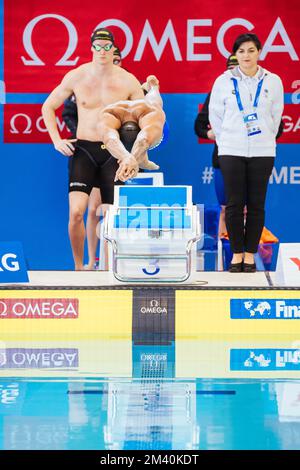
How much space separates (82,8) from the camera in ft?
31.3

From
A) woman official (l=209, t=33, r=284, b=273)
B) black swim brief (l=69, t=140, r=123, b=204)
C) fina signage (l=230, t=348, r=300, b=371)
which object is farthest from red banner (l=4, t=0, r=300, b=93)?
fina signage (l=230, t=348, r=300, b=371)

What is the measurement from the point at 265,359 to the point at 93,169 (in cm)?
264

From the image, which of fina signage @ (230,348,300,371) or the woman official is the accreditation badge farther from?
fina signage @ (230,348,300,371)

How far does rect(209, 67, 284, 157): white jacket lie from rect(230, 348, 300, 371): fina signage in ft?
5.42

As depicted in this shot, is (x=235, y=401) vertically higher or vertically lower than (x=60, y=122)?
lower

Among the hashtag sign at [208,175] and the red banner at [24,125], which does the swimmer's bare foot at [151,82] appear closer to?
the hashtag sign at [208,175]

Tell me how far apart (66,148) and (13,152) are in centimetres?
187

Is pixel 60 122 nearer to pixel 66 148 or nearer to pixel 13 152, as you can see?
pixel 13 152

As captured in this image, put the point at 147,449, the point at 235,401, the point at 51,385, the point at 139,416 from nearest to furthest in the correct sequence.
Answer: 1. the point at 147,449
2. the point at 139,416
3. the point at 235,401
4. the point at 51,385

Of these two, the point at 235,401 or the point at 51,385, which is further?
the point at 51,385

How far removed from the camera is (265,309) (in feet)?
20.9

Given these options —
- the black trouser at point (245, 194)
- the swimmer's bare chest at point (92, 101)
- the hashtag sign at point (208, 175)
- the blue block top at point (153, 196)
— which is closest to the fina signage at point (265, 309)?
the blue block top at point (153, 196)

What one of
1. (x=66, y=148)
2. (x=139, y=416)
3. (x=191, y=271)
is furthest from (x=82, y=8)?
(x=139, y=416)

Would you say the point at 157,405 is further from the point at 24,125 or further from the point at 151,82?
the point at 24,125
